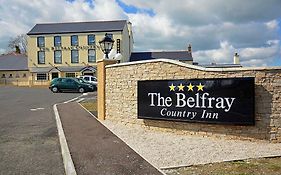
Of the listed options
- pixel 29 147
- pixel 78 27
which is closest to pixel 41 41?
pixel 78 27

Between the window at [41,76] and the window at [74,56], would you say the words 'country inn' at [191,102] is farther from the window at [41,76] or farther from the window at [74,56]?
the window at [41,76]

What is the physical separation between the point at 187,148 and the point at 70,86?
2322 centimetres

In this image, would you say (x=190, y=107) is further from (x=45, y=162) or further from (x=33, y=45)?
(x=33, y=45)

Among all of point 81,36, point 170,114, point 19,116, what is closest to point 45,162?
point 170,114

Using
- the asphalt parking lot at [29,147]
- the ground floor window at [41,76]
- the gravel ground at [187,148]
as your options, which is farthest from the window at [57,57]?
the gravel ground at [187,148]

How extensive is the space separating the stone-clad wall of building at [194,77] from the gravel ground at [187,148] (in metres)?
0.28

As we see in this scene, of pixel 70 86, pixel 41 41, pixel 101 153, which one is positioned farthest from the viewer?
pixel 41 41

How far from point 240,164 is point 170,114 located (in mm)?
3613

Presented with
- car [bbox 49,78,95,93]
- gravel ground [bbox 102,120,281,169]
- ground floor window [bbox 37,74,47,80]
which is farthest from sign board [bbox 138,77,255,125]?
ground floor window [bbox 37,74,47,80]

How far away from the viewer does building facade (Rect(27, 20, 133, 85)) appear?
47.3m

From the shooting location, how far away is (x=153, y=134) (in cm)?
928

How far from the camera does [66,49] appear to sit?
48.2m

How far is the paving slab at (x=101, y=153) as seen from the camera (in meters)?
5.52

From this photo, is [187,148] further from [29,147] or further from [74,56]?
[74,56]
